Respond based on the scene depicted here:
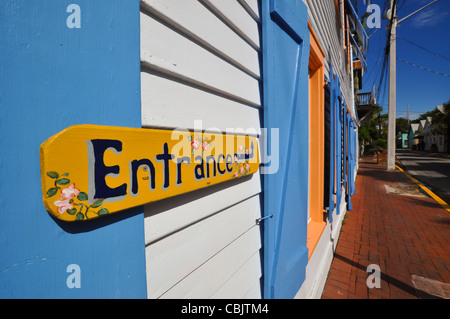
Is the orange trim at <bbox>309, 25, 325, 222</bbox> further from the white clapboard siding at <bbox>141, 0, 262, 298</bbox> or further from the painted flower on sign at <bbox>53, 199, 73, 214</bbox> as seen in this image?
the painted flower on sign at <bbox>53, 199, 73, 214</bbox>

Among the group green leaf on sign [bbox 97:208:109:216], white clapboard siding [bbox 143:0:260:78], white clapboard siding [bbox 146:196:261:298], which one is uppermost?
white clapboard siding [bbox 143:0:260:78]

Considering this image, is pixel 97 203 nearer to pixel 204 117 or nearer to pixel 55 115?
pixel 55 115

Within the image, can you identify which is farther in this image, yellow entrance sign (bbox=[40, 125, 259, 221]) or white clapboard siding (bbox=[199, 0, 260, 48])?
white clapboard siding (bbox=[199, 0, 260, 48])

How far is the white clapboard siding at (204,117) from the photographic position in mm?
770

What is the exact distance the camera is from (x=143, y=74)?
2.38 ft

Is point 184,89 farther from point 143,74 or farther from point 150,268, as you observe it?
point 150,268

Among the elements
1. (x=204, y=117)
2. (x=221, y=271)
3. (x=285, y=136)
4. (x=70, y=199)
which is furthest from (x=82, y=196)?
(x=285, y=136)

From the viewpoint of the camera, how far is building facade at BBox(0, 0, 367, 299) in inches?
17.6

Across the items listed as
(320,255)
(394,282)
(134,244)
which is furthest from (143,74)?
(394,282)

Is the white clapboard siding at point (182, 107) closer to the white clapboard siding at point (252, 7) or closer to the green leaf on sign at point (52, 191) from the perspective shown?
the green leaf on sign at point (52, 191)

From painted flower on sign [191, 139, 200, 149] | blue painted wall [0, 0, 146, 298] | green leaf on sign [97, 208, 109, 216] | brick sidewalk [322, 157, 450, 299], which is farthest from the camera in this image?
brick sidewalk [322, 157, 450, 299]

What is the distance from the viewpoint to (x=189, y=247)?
92cm

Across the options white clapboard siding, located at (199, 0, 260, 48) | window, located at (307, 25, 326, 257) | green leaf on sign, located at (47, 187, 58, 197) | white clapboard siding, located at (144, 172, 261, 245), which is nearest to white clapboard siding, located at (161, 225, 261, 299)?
white clapboard siding, located at (144, 172, 261, 245)
